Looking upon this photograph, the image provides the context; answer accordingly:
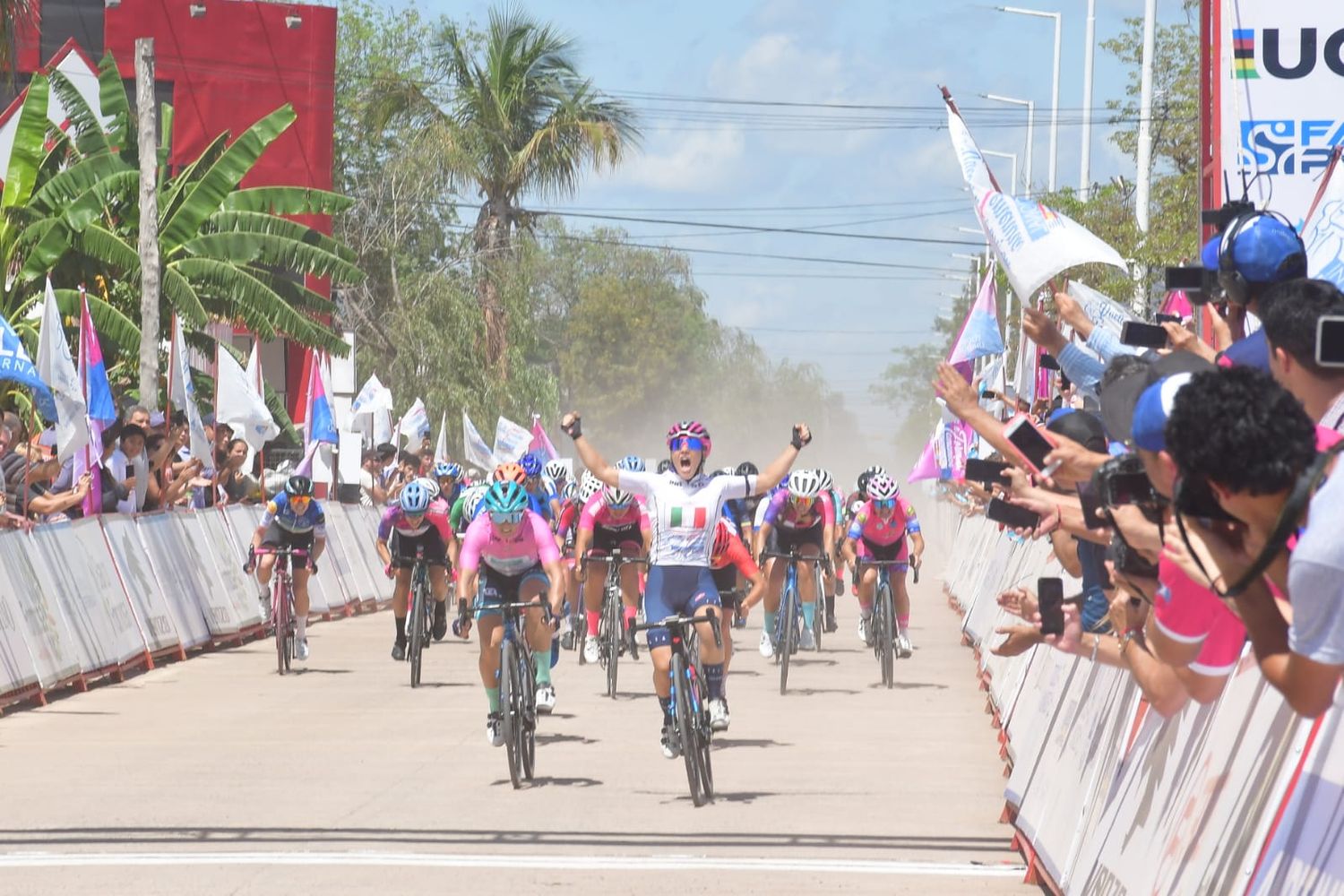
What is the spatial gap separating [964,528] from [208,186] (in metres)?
A: 14.4

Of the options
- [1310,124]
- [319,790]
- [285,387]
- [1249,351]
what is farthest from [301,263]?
[1249,351]

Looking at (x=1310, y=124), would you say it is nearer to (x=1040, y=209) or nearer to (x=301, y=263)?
Result: (x=1040, y=209)

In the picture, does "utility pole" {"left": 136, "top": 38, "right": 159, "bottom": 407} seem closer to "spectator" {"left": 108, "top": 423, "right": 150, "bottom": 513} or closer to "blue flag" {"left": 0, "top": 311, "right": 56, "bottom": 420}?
"spectator" {"left": 108, "top": 423, "right": 150, "bottom": 513}

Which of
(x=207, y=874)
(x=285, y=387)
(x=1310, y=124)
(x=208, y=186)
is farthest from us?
(x=285, y=387)

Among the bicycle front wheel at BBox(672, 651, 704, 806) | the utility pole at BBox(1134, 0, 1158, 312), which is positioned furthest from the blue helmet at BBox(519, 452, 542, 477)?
the utility pole at BBox(1134, 0, 1158, 312)

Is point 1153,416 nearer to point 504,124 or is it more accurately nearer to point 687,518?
point 687,518

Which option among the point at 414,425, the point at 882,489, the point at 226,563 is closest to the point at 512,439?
the point at 414,425

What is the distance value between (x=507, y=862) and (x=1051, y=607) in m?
4.18

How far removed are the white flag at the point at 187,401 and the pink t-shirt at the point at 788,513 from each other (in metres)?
6.25

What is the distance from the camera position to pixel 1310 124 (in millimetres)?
10539

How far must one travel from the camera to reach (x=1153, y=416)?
14.0 feet

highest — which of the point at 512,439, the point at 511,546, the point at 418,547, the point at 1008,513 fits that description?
the point at 1008,513

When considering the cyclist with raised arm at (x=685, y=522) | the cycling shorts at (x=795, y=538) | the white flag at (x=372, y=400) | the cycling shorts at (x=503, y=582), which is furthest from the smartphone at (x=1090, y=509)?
the white flag at (x=372, y=400)

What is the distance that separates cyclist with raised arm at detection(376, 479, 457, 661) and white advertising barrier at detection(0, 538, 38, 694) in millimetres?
4328
